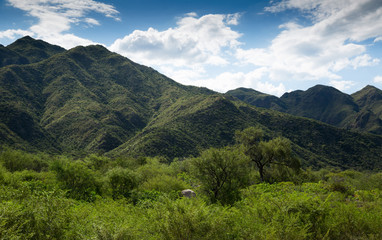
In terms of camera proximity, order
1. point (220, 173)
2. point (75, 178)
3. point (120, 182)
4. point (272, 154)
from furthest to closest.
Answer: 1. point (272, 154)
2. point (75, 178)
3. point (120, 182)
4. point (220, 173)

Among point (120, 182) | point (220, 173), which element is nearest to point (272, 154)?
point (220, 173)

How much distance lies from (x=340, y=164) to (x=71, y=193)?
18505 centimetres

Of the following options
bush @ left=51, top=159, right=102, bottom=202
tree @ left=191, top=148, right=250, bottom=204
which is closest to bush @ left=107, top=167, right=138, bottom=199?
bush @ left=51, top=159, right=102, bottom=202

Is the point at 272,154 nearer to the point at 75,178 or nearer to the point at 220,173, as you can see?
the point at 220,173

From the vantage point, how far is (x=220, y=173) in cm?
3206

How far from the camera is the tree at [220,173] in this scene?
104ft

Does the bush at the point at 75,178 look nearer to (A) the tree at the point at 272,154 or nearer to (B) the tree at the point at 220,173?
(B) the tree at the point at 220,173

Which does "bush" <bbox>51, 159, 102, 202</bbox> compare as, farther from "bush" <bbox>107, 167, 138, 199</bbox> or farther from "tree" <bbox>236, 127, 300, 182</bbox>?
"tree" <bbox>236, 127, 300, 182</bbox>

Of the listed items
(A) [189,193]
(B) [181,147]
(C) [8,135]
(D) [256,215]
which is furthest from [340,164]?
(C) [8,135]

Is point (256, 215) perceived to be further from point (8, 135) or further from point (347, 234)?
point (8, 135)

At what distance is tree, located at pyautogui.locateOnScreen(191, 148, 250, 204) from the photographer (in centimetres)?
3184

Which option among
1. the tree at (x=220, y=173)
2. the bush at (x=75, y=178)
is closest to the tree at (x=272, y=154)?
the tree at (x=220, y=173)

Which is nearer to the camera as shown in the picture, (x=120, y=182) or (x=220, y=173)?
(x=220, y=173)

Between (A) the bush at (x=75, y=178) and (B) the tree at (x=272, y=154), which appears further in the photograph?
(B) the tree at (x=272, y=154)
